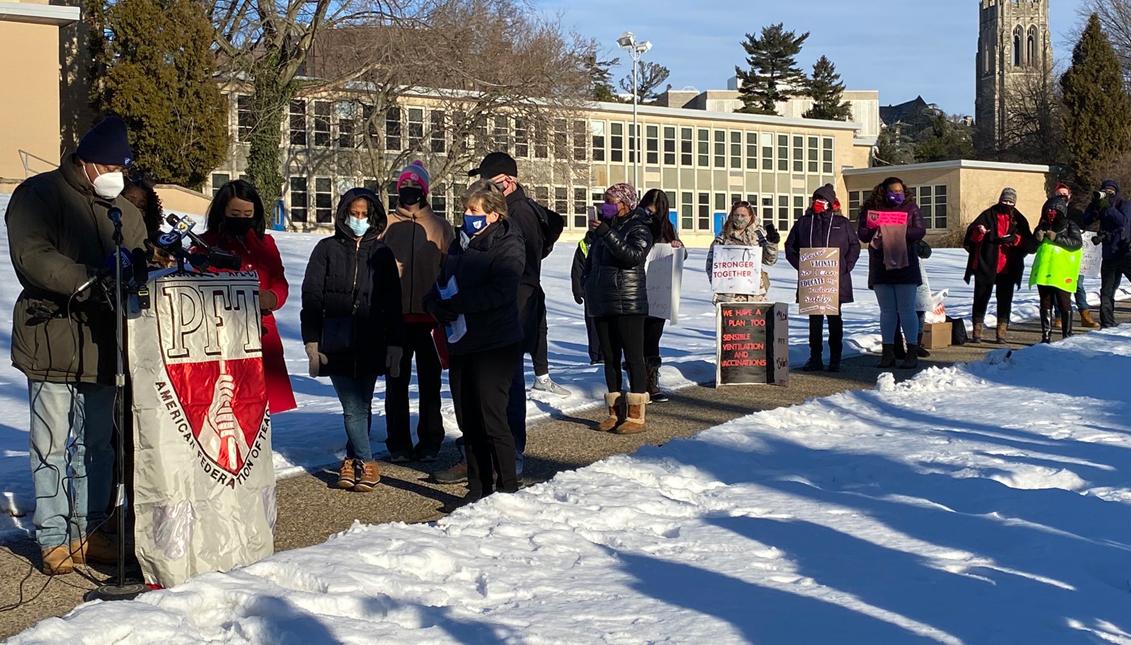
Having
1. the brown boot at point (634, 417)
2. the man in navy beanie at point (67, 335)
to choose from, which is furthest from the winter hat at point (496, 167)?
the man in navy beanie at point (67, 335)

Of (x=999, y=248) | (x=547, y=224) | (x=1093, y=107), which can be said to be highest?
(x=1093, y=107)

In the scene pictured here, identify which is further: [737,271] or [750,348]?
[737,271]

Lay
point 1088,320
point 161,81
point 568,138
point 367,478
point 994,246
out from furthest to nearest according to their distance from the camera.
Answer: point 568,138 < point 161,81 < point 1088,320 < point 994,246 < point 367,478

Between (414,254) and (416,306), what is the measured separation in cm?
33

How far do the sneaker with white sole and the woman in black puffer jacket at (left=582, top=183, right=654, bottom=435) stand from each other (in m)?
1.66

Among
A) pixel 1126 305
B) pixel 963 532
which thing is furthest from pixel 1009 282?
pixel 963 532

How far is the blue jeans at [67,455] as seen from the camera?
18.3 feet

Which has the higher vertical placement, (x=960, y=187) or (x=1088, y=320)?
(x=960, y=187)

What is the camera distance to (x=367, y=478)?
7227 mm

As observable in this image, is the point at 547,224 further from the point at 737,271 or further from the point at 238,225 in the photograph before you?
the point at 737,271

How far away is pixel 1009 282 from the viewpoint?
15.2 metres

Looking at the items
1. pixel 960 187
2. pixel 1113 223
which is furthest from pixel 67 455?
pixel 960 187

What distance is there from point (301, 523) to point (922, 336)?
9.64 meters

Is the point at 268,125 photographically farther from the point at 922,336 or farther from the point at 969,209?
the point at 969,209
